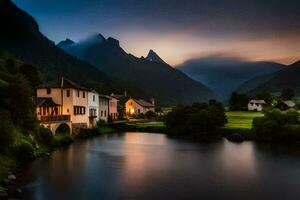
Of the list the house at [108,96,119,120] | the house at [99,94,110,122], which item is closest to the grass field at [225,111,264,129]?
the house at [99,94,110,122]

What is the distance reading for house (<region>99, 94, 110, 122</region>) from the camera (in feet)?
303

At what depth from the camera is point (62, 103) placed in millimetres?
71438

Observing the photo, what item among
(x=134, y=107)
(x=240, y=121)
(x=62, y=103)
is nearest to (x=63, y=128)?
(x=62, y=103)

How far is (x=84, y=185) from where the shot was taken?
32844 millimetres

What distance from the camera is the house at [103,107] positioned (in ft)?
303

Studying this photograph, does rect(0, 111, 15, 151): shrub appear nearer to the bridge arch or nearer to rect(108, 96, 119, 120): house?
the bridge arch

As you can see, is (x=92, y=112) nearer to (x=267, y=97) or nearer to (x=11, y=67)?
(x=11, y=67)

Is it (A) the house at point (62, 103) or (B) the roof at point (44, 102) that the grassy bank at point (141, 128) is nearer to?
(A) the house at point (62, 103)

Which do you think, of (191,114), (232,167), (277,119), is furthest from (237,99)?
(232,167)

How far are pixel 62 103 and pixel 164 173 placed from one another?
38.0 metres

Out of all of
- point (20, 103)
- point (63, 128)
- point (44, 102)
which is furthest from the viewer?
point (63, 128)

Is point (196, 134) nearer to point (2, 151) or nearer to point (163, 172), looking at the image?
point (163, 172)

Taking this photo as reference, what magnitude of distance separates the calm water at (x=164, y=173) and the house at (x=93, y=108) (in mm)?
24242

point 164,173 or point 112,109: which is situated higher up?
point 112,109
